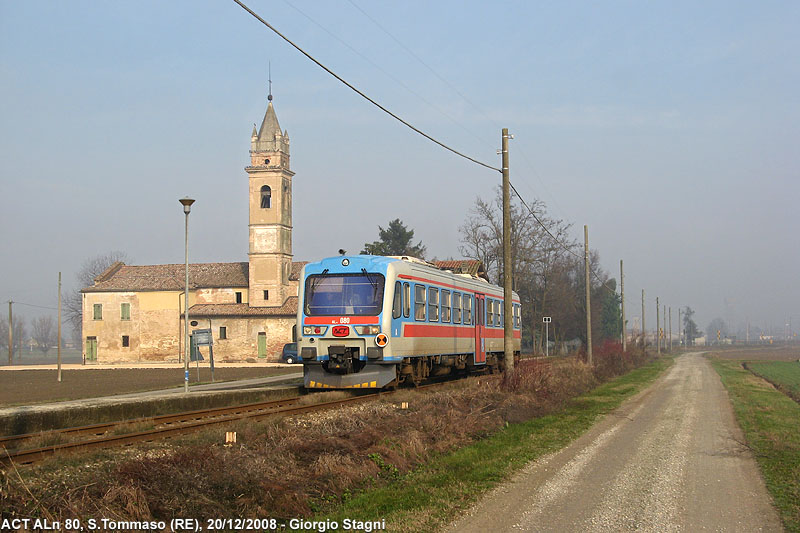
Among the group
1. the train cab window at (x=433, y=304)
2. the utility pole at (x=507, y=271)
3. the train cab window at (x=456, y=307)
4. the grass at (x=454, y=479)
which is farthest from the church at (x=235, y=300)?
the grass at (x=454, y=479)

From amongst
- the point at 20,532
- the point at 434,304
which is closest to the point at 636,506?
the point at 20,532

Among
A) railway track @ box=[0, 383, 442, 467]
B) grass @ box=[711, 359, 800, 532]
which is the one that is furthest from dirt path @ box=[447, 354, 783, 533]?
railway track @ box=[0, 383, 442, 467]

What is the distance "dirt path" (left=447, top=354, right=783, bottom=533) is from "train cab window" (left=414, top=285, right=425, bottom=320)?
243 inches

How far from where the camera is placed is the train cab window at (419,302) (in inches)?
813

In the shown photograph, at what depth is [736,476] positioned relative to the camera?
1094 cm

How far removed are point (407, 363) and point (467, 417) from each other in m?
5.23

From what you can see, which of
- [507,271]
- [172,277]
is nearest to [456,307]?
[507,271]

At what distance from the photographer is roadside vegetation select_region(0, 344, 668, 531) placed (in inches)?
307

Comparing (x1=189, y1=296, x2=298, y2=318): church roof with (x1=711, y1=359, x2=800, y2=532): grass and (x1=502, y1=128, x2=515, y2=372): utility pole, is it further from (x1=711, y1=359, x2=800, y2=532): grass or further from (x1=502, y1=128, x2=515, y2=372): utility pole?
(x1=711, y1=359, x2=800, y2=532): grass

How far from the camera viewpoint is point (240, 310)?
6206 cm

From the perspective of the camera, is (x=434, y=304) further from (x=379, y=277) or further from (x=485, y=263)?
(x=485, y=263)

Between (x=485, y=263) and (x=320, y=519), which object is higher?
(x=485, y=263)

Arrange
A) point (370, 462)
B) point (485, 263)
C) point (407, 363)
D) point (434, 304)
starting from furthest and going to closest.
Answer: point (485, 263), point (434, 304), point (407, 363), point (370, 462)

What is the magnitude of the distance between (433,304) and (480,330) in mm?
5613
